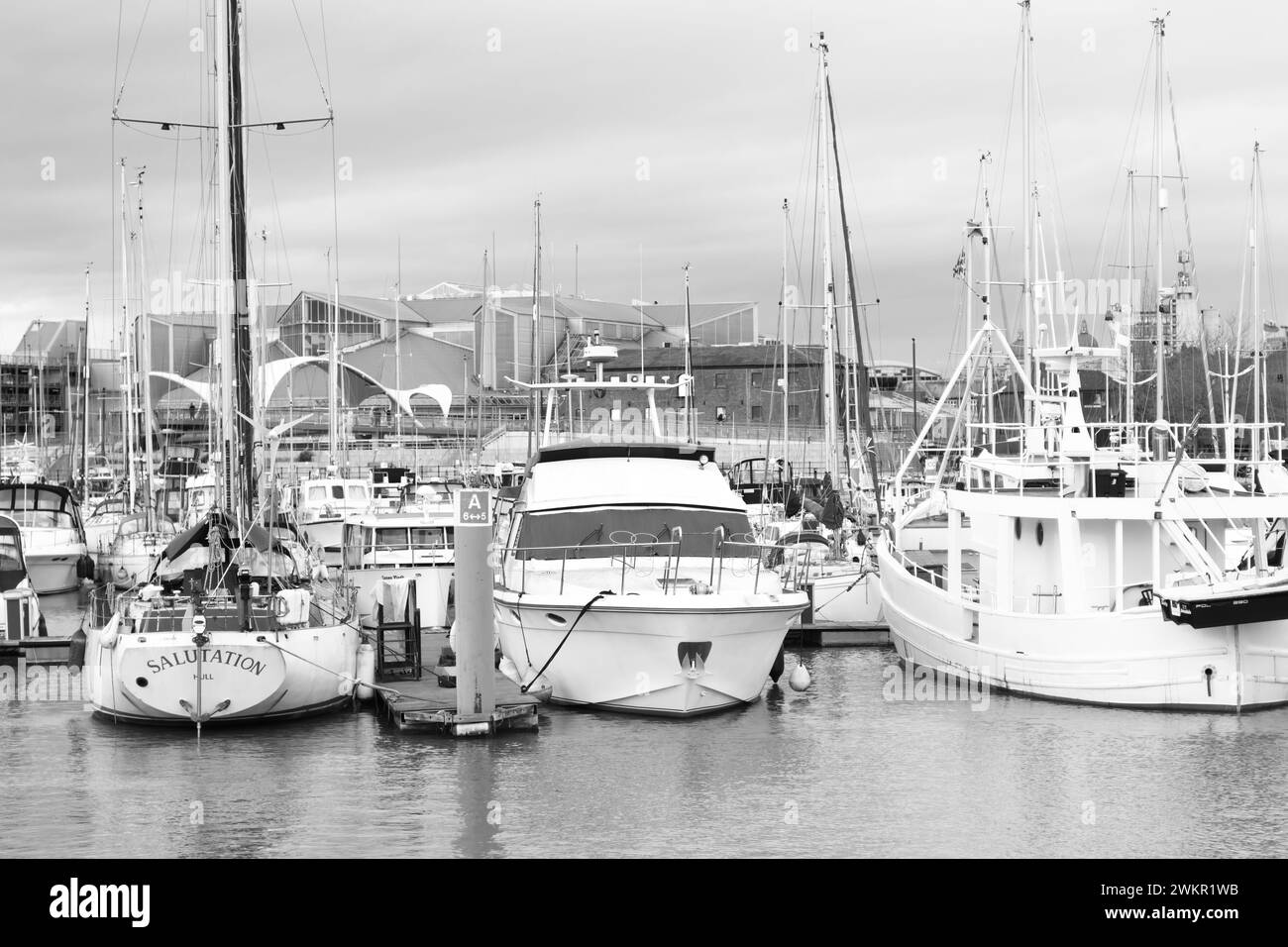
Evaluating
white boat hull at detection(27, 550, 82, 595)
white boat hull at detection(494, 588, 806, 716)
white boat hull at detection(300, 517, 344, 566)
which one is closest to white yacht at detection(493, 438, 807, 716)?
white boat hull at detection(494, 588, 806, 716)

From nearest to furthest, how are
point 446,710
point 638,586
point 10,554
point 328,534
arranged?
point 446,710 < point 638,586 < point 10,554 < point 328,534

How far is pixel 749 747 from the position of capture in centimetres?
2109

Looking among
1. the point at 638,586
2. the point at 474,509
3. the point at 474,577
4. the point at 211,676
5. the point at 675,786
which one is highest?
the point at 474,509

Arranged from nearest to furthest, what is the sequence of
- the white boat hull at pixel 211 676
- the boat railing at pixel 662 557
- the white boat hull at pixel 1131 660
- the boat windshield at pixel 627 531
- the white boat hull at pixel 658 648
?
the white boat hull at pixel 211 676 → the white boat hull at pixel 658 648 → the white boat hull at pixel 1131 660 → the boat railing at pixel 662 557 → the boat windshield at pixel 627 531

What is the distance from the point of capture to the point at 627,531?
2425 centimetres

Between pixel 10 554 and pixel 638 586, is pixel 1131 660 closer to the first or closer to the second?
pixel 638 586

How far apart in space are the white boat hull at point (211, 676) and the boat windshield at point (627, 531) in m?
3.88

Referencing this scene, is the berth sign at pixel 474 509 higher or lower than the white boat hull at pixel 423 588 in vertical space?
higher

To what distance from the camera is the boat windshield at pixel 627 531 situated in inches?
950

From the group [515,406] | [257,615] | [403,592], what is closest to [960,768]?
[257,615]

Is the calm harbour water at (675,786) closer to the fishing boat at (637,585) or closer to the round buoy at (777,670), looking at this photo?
the fishing boat at (637,585)

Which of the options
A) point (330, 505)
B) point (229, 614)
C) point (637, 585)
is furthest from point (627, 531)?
point (330, 505)

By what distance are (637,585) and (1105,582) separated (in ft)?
22.6

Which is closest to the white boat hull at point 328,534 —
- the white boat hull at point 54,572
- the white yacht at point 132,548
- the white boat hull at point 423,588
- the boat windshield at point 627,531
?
the white yacht at point 132,548
